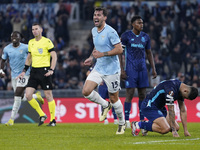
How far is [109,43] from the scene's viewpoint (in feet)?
32.6

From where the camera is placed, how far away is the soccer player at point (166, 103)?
9.16 meters

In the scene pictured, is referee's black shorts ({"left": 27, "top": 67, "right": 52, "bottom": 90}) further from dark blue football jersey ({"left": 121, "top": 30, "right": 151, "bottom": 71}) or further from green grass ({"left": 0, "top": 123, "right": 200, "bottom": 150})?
green grass ({"left": 0, "top": 123, "right": 200, "bottom": 150})

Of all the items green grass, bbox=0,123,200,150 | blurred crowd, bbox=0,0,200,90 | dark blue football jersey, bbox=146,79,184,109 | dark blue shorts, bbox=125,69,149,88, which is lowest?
green grass, bbox=0,123,200,150

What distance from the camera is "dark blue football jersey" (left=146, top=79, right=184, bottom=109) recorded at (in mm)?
9148

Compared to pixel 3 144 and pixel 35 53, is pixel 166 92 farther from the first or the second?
pixel 35 53

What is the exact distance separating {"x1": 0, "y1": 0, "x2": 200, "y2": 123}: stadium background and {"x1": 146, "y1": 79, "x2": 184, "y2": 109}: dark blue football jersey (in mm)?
7389

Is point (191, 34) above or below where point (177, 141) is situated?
above

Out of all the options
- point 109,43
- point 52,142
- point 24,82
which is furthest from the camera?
point 24,82

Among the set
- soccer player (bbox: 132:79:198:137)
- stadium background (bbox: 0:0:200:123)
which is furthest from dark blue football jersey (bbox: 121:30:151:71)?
stadium background (bbox: 0:0:200:123)

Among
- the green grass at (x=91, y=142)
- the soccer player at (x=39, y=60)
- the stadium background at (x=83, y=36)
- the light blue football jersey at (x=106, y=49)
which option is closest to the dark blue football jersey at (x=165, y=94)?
the green grass at (x=91, y=142)

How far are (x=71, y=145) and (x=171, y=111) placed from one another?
208cm

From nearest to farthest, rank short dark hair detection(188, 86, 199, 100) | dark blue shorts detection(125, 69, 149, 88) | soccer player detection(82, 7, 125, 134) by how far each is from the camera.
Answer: short dark hair detection(188, 86, 199, 100), soccer player detection(82, 7, 125, 134), dark blue shorts detection(125, 69, 149, 88)

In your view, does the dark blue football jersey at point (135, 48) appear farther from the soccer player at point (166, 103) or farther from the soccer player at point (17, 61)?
the soccer player at point (17, 61)

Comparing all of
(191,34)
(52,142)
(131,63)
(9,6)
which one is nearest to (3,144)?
(52,142)
